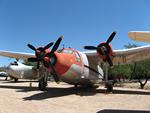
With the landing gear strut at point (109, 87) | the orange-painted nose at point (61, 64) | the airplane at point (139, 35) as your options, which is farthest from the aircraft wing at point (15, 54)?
the airplane at point (139, 35)

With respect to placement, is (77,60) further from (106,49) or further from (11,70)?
(11,70)

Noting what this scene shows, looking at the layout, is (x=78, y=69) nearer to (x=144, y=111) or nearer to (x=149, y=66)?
(x=144, y=111)

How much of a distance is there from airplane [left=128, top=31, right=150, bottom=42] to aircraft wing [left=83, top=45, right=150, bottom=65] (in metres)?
14.2

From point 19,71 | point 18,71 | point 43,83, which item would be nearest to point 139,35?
point 43,83

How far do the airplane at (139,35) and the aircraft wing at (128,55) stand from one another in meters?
14.2

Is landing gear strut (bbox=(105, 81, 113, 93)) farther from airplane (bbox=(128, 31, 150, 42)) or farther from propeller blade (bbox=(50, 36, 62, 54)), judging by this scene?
airplane (bbox=(128, 31, 150, 42))

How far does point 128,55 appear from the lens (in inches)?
1017

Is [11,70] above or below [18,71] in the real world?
above

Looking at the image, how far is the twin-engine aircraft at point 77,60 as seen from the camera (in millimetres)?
19891

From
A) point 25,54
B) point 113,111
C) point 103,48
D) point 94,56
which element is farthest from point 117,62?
point 113,111

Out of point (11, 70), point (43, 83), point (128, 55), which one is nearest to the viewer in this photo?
point (43, 83)

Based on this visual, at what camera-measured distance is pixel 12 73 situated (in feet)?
132

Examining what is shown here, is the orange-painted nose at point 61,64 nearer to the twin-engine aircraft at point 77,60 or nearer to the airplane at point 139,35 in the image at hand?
the twin-engine aircraft at point 77,60

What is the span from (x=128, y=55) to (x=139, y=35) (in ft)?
57.1
